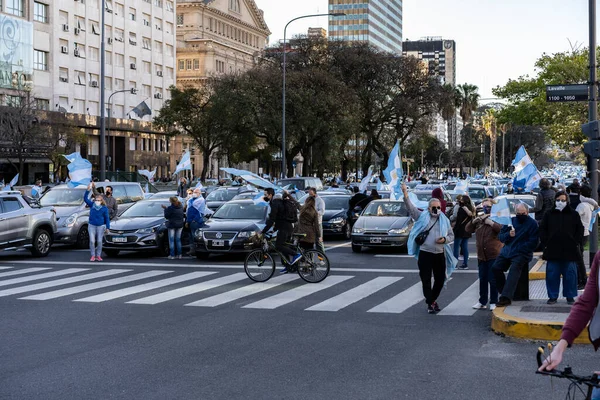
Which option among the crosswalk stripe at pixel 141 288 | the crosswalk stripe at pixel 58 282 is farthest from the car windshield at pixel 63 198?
the crosswalk stripe at pixel 141 288

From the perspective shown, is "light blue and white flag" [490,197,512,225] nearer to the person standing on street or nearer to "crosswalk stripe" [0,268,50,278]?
the person standing on street

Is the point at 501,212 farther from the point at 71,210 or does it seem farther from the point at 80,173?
the point at 71,210

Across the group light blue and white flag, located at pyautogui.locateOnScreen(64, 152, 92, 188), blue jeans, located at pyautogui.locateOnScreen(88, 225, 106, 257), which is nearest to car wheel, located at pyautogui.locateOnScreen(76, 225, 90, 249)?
light blue and white flag, located at pyautogui.locateOnScreen(64, 152, 92, 188)

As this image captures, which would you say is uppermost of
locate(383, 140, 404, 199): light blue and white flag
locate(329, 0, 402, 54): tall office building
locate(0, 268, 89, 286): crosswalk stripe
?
locate(329, 0, 402, 54): tall office building

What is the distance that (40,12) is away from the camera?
7325 centimetres

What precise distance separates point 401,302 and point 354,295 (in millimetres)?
1070

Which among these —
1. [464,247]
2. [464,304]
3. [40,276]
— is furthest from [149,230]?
[464,304]

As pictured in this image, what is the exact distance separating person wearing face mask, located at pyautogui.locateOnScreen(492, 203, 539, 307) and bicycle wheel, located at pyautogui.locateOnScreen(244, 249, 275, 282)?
16.5 feet

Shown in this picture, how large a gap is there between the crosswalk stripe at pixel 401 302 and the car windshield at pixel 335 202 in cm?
1248

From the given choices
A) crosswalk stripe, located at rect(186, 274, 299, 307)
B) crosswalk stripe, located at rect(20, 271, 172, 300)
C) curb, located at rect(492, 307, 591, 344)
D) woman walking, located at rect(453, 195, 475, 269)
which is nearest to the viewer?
curb, located at rect(492, 307, 591, 344)

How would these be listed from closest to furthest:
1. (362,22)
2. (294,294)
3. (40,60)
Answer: (294,294), (40,60), (362,22)

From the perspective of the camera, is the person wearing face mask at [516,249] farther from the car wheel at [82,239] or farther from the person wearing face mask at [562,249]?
the car wheel at [82,239]

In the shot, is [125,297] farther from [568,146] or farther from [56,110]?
[56,110]

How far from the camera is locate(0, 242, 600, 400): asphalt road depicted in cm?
750
